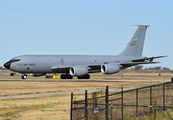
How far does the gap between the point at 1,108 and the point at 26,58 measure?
37.0 meters

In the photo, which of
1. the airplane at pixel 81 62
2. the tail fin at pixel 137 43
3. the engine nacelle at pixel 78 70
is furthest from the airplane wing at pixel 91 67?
the tail fin at pixel 137 43

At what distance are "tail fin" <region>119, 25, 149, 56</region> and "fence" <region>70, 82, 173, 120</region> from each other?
52467mm

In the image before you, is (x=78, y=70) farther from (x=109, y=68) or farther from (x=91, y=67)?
(x=109, y=68)

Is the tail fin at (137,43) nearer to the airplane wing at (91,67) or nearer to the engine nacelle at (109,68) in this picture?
the airplane wing at (91,67)

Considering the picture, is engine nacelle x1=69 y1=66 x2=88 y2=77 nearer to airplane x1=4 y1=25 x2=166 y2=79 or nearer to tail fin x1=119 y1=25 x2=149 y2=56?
airplane x1=4 y1=25 x2=166 y2=79

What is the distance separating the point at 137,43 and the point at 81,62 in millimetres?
15044

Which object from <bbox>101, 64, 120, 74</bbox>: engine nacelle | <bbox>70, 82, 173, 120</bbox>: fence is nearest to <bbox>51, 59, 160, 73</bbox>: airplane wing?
<bbox>101, 64, 120, 74</bbox>: engine nacelle

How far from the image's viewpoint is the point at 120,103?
605 inches

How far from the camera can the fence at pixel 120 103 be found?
14.1 meters

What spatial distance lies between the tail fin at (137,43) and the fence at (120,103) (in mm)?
52467

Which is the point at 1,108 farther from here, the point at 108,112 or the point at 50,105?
the point at 108,112

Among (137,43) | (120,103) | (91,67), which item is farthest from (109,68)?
(120,103)

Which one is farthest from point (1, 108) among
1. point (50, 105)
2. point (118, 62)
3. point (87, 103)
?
point (118, 62)

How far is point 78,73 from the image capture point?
2309 inches
